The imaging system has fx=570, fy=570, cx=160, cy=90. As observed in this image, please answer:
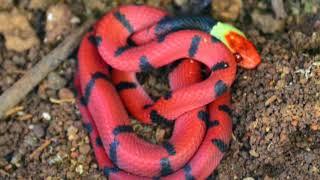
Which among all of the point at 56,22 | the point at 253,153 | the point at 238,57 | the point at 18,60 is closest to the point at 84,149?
the point at 18,60

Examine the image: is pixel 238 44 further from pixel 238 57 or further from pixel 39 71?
pixel 39 71

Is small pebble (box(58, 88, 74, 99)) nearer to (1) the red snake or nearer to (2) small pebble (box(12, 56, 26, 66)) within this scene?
(1) the red snake

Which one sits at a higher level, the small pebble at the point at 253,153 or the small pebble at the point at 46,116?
the small pebble at the point at 46,116

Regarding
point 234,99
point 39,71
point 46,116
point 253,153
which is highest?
point 39,71

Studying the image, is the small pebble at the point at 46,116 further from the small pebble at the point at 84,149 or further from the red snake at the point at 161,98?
the small pebble at the point at 84,149

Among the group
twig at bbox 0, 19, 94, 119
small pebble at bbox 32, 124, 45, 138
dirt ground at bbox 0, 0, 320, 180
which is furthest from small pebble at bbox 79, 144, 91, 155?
twig at bbox 0, 19, 94, 119

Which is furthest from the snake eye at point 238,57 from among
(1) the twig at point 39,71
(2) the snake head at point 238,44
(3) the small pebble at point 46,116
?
(3) the small pebble at point 46,116

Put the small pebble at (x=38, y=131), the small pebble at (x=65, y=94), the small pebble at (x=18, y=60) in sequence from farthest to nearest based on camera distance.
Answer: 1. the small pebble at (x=18, y=60)
2. the small pebble at (x=65, y=94)
3. the small pebble at (x=38, y=131)
